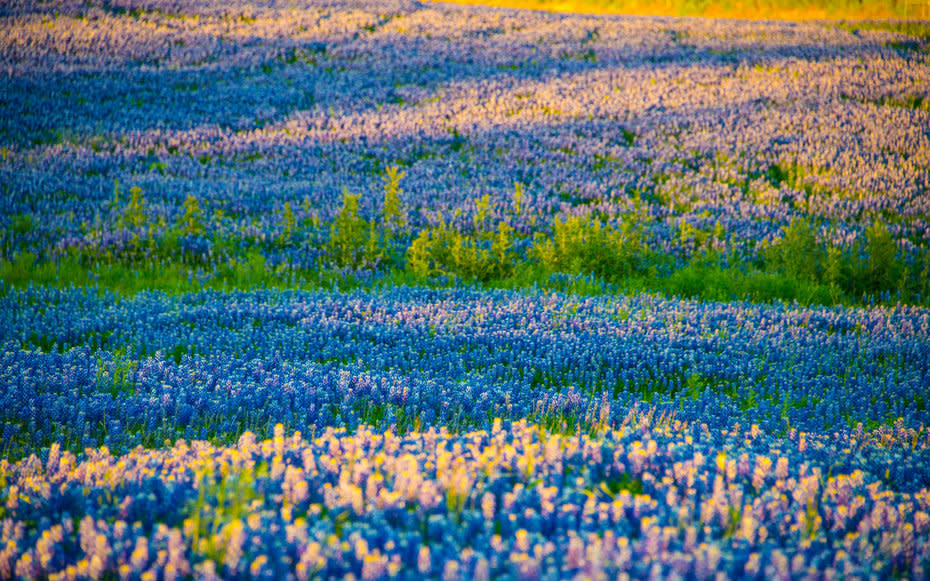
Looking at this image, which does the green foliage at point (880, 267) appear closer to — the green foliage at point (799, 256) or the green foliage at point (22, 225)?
the green foliage at point (799, 256)

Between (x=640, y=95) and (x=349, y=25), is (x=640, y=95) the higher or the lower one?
the lower one

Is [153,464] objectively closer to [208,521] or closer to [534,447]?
[208,521]

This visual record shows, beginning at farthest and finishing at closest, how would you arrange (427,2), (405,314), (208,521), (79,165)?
(427,2) < (79,165) < (405,314) < (208,521)

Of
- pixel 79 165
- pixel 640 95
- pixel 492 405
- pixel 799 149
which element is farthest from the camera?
pixel 640 95

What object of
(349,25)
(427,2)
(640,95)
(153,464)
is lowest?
(153,464)

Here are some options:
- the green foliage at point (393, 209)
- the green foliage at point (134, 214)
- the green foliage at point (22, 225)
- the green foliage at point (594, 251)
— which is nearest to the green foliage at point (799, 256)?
the green foliage at point (594, 251)

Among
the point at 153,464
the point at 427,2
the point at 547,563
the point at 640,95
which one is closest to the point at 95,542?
the point at 153,464

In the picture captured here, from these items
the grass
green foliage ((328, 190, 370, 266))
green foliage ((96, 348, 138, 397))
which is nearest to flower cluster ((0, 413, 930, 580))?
green foliage ((96, 348, 138, 397))
